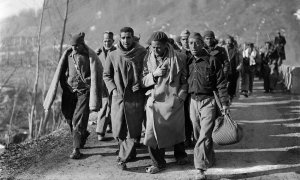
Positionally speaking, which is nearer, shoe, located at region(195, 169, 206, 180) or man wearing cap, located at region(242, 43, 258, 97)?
shoe, located at region(195, 169, 206, 180)

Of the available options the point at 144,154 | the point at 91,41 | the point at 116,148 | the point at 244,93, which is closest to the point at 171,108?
the point at 144,154

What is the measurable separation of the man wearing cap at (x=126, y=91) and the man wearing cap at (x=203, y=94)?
76 cm

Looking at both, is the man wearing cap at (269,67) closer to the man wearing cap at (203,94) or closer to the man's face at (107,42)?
the man's face at (107,42)

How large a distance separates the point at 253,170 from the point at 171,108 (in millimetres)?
1458

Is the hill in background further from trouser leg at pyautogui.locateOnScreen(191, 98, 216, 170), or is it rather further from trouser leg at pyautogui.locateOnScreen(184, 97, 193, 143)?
trouser leg at pyautogui.locateOnScreen(191, 98, 216, 170)

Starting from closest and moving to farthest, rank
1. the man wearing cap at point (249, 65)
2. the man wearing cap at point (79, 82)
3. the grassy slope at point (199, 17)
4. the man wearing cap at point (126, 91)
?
the man wearing cap at point (126, 91)
the man wearing cap at point (79, 82)
the man wearing cap at point (249, 65)
the grassy slope at point (199, 17)

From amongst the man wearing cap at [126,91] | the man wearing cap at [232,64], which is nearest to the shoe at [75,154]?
the man wearing cap at [126,91]

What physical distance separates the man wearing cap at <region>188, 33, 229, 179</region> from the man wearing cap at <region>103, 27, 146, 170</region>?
0.76 metres

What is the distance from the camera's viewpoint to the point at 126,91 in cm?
543

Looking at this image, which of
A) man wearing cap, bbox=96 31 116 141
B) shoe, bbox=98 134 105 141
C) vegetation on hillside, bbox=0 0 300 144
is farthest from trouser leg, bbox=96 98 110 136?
vegetation on hillside, bbox=0 0 300 144

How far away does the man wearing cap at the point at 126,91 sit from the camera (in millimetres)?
5414

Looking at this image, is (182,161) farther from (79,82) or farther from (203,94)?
(79,82)

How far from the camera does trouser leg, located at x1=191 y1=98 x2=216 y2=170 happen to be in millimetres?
4883

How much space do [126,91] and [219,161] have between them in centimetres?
178
